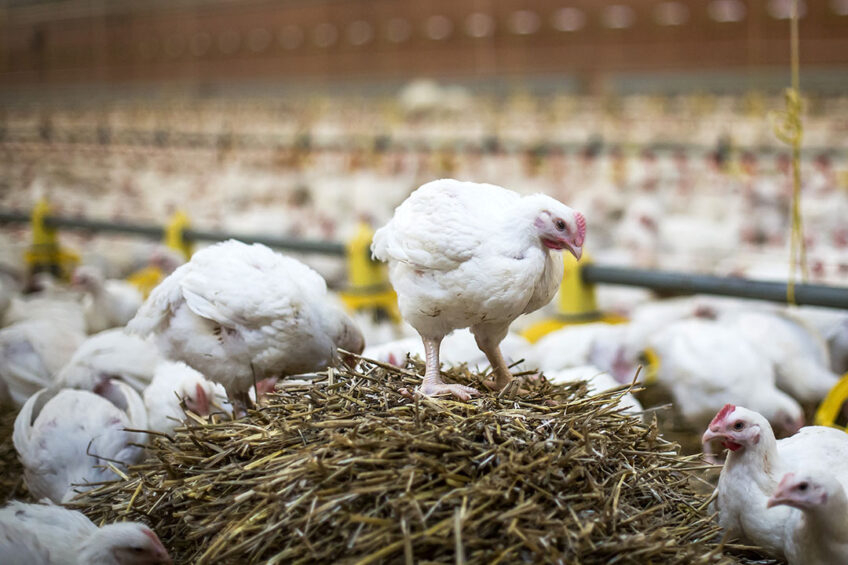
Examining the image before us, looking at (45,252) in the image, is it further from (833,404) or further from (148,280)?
(833,404)

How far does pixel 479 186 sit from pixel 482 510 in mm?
877

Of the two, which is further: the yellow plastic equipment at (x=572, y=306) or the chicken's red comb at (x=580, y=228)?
the yellow plastic equipment at (x=572, y=306)

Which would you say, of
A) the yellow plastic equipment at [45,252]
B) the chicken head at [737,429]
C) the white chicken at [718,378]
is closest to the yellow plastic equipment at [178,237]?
the yellow plastic equipment at [45,252]

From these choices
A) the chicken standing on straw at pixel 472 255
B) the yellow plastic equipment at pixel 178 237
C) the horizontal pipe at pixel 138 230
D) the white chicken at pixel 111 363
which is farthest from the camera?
the yellow plastic equipment at pixel 178 237

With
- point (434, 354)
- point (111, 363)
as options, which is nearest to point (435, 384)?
point (434, 354)

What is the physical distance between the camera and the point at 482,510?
5.71 ft

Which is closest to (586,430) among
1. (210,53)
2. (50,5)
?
(50,5)

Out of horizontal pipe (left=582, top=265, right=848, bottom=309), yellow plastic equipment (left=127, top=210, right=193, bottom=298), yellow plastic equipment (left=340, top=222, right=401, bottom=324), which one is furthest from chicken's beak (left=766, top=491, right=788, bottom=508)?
yellow plastic equipment (left=127, top=210, right=193, bottom=298)

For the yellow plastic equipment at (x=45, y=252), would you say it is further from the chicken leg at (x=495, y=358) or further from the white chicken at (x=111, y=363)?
the chicken leg at (x=495, y=358)

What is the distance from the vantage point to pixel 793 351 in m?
3.73

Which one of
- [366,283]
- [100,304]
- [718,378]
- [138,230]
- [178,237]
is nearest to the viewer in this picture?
[718,378]

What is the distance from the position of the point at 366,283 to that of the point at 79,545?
3.35m

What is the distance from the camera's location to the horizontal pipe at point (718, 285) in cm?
321

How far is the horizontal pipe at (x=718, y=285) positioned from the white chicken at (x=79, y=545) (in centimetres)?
255
